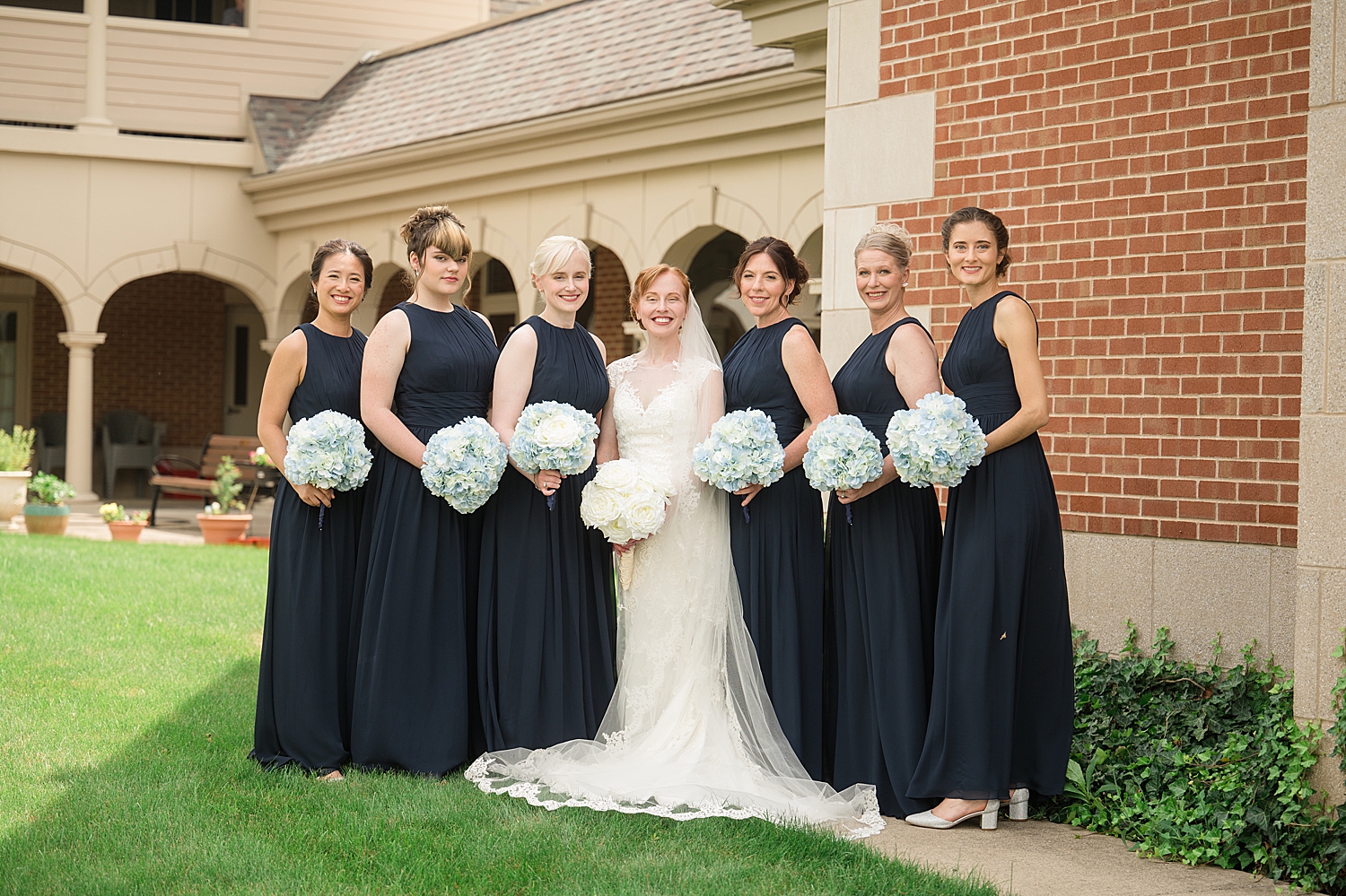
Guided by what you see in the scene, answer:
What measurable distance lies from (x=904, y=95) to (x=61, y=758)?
4.97 meters

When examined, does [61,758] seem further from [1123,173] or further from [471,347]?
[1123,173]

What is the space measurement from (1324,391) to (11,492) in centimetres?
1384

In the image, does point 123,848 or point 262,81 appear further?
point 262,81

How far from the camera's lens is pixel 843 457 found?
4.88 m

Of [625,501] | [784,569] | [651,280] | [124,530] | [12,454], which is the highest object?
[651,280]

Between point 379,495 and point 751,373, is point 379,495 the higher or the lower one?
the lower one

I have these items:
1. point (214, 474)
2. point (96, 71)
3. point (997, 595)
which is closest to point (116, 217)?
point (96, 71)

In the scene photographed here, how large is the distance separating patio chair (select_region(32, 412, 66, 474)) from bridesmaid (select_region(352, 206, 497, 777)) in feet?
53.8

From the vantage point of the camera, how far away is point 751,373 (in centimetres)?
536

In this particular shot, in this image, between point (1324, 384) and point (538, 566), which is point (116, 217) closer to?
point (538, 566)

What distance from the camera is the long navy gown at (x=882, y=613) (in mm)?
5020

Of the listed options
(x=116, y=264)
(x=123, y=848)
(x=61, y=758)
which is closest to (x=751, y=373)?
(x=123, y=848)

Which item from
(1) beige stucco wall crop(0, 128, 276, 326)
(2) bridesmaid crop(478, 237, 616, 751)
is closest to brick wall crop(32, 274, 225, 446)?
(1) beige stucco wall crop(0, 128, 276, 326)

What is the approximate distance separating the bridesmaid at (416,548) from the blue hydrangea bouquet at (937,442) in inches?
68.6
